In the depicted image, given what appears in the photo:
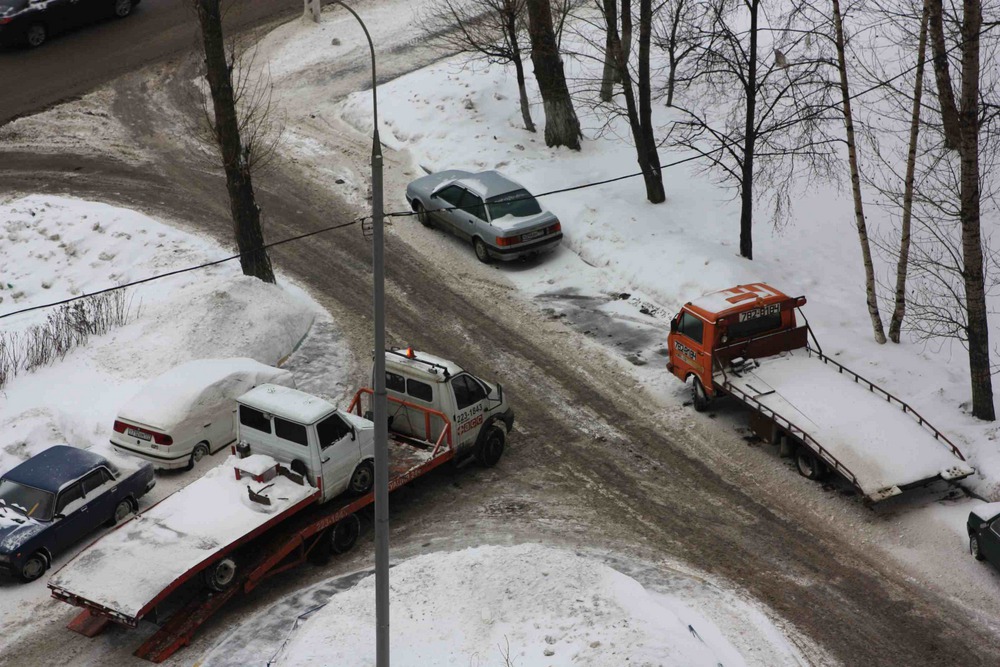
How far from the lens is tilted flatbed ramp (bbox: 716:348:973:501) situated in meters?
14.6

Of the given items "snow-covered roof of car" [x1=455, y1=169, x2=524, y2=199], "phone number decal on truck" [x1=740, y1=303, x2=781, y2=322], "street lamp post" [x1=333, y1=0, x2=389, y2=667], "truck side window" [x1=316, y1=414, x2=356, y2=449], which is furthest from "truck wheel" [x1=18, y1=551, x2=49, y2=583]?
"snow-covered roof of car" [x1=455, y1=169, x2=524, y2=199]

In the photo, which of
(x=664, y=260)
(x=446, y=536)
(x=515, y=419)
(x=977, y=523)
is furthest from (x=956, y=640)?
(x=664, y=260)

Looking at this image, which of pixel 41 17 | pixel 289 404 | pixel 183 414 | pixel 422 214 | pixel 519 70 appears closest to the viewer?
pixel 289 404

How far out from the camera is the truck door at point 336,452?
1408 cm

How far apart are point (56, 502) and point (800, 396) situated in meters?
11.0

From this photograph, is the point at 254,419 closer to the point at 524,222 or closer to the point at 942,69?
the point at 524,222

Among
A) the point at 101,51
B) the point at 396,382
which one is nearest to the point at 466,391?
the point at 396,382

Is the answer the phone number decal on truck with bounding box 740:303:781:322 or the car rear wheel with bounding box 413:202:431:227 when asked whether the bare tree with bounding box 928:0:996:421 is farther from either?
the car rear wheel with bounding box 413:202:431:227

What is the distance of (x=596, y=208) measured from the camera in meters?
23.8

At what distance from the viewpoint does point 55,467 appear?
48.1 ft

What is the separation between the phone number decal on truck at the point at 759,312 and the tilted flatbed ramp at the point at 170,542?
25.5 feet

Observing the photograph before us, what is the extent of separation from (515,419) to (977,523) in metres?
7.38

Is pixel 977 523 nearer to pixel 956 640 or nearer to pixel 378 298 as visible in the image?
pixel 956 640

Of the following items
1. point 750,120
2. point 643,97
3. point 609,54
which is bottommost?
point 750,120
